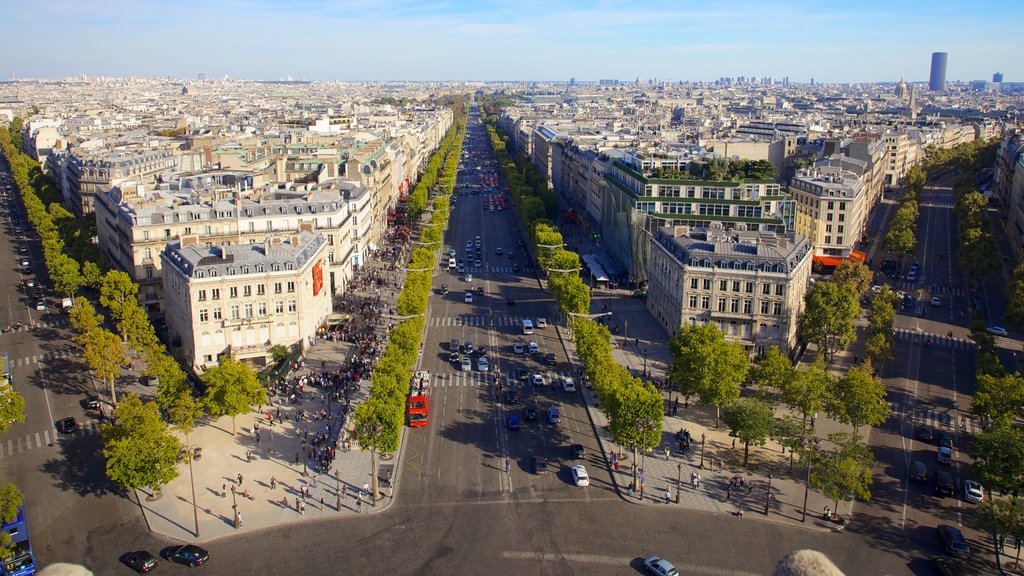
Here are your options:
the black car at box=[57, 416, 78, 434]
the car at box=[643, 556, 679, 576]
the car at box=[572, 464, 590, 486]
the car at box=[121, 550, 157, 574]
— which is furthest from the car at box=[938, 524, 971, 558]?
the black car at box=[57, 416, 78, 434]

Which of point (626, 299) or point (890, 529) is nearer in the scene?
point (890, 529)

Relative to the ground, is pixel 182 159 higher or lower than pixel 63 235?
higher

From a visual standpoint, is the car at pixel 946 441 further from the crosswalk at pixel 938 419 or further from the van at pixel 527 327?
the van at pixel 527 327

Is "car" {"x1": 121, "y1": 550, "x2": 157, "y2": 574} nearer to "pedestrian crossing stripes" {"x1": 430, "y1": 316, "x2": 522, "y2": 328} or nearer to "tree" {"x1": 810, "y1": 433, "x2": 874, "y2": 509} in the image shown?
"tree" {"x1": 810, "y1": 433, "x2": 874, "y2": 509}

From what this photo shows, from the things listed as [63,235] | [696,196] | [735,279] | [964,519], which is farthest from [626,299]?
[63,235]

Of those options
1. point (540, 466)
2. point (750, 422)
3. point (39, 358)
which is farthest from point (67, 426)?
point (750, 422)

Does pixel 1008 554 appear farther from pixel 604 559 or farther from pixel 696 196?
pixel 696 196
